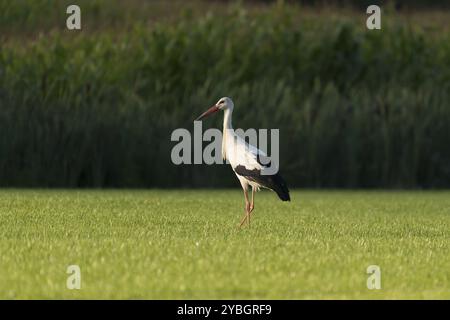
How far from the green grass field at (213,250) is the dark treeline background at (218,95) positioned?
5535 millimetres

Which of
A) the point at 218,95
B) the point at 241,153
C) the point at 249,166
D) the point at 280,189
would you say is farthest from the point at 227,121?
the point at 218,95

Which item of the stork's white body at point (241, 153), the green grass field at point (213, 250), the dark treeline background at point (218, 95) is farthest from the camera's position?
the dark treeline background at point (218, 95)

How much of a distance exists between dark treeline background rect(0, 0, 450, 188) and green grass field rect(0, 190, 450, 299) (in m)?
5.54

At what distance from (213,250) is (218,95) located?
14.1 m

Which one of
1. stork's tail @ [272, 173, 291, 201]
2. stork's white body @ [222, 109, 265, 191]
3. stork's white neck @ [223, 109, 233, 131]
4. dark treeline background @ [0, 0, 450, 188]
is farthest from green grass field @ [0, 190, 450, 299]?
dark treeline background @ [0, 0, 450, 188]

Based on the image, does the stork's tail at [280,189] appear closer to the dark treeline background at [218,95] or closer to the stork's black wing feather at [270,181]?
the stork's black wing feather at [270,181]

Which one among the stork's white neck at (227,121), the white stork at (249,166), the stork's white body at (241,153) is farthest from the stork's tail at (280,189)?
the stork's white neck at (227,121)

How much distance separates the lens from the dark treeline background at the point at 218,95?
2402 centimetres

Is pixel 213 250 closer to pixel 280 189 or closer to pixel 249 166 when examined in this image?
pixel 280 189

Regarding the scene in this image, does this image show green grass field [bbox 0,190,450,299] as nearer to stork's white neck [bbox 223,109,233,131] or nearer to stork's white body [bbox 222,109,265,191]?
stork's white body [bbox 222,109,265,191]

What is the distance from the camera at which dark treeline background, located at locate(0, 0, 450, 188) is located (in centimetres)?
2402
